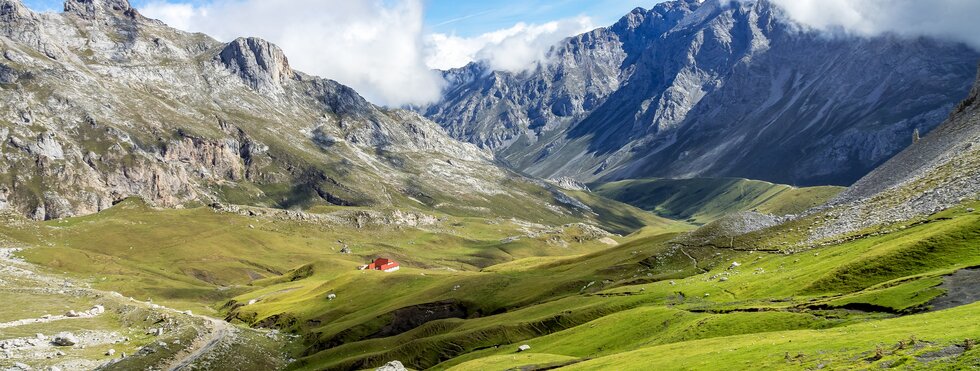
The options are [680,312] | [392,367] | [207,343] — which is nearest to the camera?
[392,367]

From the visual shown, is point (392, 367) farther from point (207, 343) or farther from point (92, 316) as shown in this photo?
point (92, 316)

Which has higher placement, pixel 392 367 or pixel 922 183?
pixel 922 183

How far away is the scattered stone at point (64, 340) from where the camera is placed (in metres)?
91.2

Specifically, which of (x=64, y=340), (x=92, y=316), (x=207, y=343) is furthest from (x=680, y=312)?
(x=92, y=316)

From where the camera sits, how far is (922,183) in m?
98.2

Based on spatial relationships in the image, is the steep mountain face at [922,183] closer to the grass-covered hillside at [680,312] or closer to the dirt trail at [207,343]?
the grass-covered hillside at [680,312]

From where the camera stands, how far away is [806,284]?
71312mm

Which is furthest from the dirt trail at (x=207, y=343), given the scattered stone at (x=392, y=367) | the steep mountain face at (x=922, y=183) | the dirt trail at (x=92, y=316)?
the steep mountain face at (x=922, y=183)

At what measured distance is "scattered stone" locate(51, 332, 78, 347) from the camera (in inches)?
3590

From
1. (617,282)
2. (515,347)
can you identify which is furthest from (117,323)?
(617,282)

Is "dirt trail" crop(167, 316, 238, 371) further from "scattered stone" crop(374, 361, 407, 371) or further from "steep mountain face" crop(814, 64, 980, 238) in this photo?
"steep mountain face" crop(814, 64, 980, 238)

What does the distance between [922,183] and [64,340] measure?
394 ft

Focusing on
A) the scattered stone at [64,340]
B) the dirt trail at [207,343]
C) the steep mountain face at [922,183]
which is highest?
the steep mountain face at [922,183]

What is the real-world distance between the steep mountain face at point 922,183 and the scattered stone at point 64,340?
105647mm
